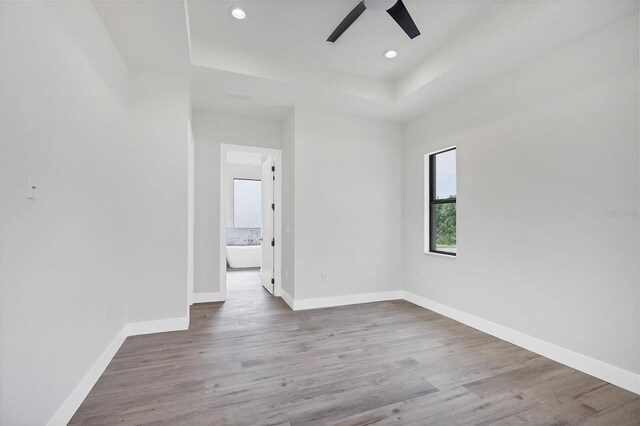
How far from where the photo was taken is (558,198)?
104 inches

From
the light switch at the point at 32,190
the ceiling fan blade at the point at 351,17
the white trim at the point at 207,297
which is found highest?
the ceiling fan blade at the point at 351,17

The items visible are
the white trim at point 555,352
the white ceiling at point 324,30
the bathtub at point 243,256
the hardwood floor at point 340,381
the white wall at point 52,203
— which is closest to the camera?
the white wall at point 52,203

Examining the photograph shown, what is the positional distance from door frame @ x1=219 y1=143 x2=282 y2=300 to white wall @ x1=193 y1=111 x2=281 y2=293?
0.19 ft

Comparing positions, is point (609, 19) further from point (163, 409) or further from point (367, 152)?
point (163, 409)

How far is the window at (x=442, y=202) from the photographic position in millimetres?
3876

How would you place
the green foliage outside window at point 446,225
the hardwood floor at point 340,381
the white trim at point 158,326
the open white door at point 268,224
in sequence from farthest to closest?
the open white door at point 268,224 → the green foliage outside window at point 446,225 → the white trim at point 158,326 → the hardwood floor at point 340,381

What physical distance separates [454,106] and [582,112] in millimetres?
1446

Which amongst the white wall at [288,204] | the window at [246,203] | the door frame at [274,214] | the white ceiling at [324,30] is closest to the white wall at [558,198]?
the white ceiling at [324,30]

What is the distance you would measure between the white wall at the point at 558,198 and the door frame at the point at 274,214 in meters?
2.54

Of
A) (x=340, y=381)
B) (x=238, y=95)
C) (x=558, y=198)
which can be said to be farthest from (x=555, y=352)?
(x=238, y=95)

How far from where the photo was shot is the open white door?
4.91 meters

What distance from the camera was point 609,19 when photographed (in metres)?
2.27

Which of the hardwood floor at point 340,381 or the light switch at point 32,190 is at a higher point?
the light switch at point 32,190

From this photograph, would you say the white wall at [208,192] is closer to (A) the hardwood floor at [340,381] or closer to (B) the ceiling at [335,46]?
(B) the ceiling at [335,46]
